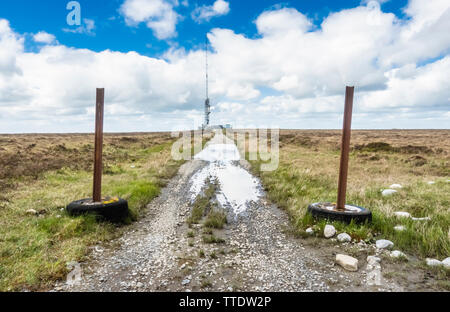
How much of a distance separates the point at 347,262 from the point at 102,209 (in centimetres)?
629

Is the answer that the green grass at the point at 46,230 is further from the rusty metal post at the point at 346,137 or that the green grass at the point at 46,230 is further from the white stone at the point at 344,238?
the rusty metal post at the point at 346,137

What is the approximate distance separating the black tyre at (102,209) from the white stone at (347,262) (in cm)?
596

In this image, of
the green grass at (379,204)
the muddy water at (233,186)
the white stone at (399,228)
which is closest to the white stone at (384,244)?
the green grass at (379,204)

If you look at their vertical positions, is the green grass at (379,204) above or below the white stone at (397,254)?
above

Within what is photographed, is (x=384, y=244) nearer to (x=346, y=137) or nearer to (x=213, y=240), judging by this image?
(x=346, y=137)

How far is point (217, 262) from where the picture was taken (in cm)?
569

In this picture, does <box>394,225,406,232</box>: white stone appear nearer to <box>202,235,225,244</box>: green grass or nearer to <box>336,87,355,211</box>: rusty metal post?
<box>336,87,355,211</box>: rusty metal post

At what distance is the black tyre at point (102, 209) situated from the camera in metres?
7.59

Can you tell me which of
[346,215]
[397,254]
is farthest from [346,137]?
[397,254]

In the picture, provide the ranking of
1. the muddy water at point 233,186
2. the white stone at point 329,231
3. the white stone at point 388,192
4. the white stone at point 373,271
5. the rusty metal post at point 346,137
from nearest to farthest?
the white stone at point 373,271 → the white stone at point 329,231 → the rusty metal post at point 346,137 → the white stone at point 388,192 → the muddy water at point 233,186

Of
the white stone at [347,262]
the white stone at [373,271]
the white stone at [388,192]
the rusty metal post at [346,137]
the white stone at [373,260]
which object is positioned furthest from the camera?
the white stone at [388,192]

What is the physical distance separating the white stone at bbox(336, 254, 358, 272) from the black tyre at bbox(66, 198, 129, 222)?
235 inches

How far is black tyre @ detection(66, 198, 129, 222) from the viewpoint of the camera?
7586 millimetres
